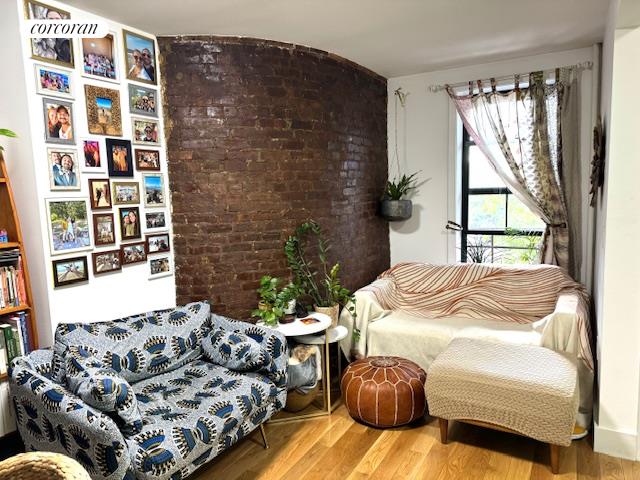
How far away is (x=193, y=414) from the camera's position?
2049mm

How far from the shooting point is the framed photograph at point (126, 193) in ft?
8.72

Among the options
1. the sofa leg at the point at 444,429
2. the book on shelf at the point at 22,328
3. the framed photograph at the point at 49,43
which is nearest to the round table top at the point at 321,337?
the sofa leg at the point at 444,429

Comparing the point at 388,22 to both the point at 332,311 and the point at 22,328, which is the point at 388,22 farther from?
the point at 22,328

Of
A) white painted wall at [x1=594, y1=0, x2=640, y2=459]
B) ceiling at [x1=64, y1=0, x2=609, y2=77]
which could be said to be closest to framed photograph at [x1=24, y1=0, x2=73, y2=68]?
ceiling at [x1=64, y1=0, x2=609, y2=77]

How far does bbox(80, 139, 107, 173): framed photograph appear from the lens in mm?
2486

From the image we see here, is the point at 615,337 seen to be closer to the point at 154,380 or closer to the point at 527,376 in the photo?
the point at 527,376

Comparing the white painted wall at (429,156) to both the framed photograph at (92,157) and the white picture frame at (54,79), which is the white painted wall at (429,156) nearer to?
the framed photograph at (92,157)

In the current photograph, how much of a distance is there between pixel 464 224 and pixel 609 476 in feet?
7.88

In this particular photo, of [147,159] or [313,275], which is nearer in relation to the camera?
[147,159]

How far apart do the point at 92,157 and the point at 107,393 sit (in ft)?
4.49

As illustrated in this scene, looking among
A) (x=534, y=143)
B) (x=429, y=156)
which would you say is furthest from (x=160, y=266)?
(x=534, y=143)

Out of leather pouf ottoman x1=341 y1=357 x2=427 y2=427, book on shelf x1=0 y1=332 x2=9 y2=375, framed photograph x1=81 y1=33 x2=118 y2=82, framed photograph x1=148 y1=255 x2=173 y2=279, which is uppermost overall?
framed photograph x1=81 y1=33 x2=118 y2=82

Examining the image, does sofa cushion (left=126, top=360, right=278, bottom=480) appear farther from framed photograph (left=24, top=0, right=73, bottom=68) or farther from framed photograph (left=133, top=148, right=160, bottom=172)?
framed photograph (left=24, top=0, right=73, bottom=68)

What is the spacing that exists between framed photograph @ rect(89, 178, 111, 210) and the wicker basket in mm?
1609
